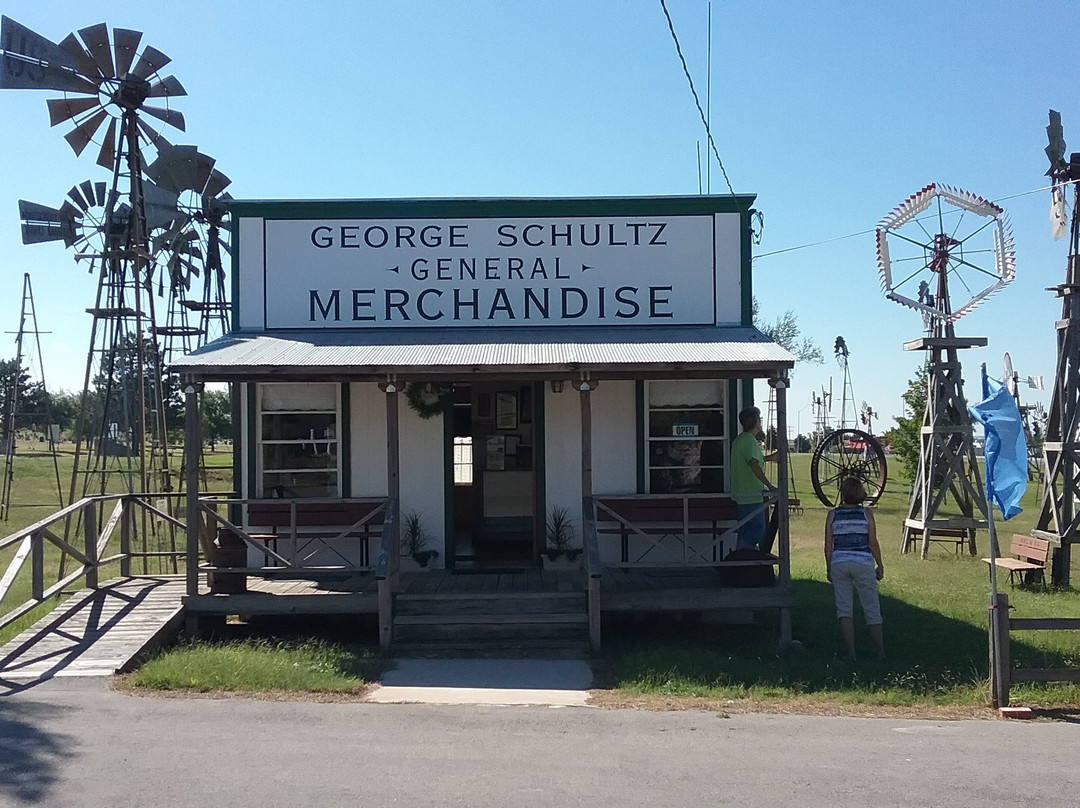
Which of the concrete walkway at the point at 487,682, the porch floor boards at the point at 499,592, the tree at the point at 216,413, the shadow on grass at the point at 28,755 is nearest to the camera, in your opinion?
the shadow on grass at the point at 28,755

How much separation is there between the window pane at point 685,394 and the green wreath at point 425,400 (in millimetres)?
2337

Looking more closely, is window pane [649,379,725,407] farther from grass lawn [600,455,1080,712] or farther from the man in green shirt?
grass lawn [600,455,1080,712]

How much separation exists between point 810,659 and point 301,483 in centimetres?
586

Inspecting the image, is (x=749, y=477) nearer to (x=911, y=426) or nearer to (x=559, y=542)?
(x=559, y=542)

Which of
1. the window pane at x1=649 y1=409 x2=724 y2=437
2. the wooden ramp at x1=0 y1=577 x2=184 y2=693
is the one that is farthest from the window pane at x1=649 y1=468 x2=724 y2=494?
the wooden ramp at x1=0 y1=577 x2=184 y2=693

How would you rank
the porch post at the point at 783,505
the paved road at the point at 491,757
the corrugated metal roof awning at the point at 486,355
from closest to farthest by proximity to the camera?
the paved road at the point at 491,757
the porch post at the point at 783,505
the corrugated metal roof awning at the point at 486,355

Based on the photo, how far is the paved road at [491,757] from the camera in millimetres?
5254

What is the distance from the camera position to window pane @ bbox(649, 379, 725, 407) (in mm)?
11133

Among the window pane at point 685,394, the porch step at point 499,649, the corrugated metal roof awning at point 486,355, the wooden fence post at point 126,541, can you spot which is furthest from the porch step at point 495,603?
the wooden fence post at point 126,541

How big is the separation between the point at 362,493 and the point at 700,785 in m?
6.39

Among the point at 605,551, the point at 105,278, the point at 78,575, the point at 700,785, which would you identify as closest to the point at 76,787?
the point at 700,785

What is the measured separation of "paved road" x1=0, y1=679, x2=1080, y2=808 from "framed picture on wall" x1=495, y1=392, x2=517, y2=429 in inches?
201

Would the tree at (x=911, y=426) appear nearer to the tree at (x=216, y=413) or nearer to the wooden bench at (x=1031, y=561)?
the wooden bench at (x=1031, y=561)

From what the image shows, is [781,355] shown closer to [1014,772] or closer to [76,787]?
[1014,772]
